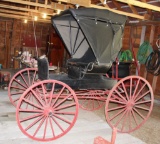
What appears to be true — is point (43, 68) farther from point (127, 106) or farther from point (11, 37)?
point (11, 37)

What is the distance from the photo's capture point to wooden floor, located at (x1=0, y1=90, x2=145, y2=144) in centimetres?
299

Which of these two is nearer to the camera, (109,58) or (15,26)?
(109,58)

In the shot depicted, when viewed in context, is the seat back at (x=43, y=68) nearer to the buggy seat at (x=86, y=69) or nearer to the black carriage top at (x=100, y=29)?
the buggy seat at (x=86, y=69)

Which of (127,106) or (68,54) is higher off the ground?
(68,54)

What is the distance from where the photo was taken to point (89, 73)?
345 centimetres

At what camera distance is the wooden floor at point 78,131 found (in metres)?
2.99

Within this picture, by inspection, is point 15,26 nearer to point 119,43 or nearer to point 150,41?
point 150,41

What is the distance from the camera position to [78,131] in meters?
3.42

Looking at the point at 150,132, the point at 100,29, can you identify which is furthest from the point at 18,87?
the point at 150,132

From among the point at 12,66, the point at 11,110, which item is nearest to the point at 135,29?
the point at 11,110

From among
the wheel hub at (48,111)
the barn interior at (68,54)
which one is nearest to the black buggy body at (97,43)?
the wheel hub at (48,111)

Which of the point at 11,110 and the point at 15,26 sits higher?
the point at 15,26

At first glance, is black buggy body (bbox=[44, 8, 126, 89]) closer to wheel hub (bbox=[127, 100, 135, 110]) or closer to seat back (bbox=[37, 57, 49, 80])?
seat back (bbox=[37, 57, 49, 80])

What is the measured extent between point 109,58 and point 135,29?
4.16 meters
